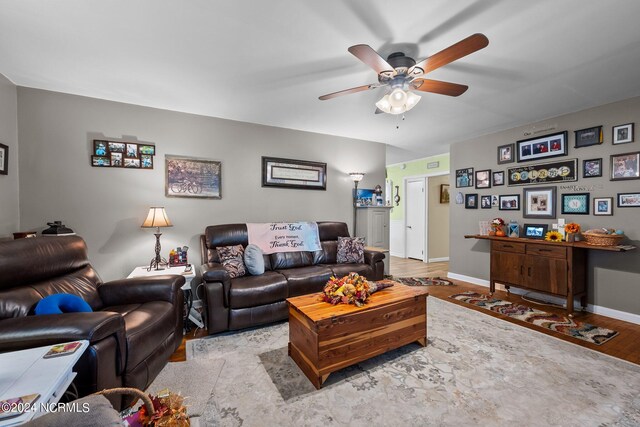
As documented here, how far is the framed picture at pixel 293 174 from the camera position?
3965mm

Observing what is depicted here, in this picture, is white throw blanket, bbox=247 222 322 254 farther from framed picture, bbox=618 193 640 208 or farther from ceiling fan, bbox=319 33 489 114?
framed picture, bbox=618 193 640 208

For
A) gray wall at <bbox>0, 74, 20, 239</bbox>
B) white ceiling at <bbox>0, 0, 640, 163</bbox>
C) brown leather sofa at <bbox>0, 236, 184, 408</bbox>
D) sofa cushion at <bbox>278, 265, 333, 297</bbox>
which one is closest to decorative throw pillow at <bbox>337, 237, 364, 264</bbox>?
sofa cushion at <bbox>278, 265, 333, 297</bbox>

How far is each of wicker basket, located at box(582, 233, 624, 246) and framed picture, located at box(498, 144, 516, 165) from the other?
4.80 feet

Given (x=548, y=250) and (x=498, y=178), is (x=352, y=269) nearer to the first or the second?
(x=548, y=250)

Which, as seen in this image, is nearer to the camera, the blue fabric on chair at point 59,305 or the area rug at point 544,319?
the blue fabric on chair at point 59,305

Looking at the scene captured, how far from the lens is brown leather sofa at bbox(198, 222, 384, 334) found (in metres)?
2.62

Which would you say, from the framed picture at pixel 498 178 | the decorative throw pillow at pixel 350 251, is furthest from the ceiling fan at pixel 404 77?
the framed picture at pixel 498 178

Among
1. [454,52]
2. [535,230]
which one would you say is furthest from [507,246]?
[454,52]

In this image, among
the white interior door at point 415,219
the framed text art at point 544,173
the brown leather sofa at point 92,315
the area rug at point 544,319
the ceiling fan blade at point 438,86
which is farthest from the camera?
the white interior door at point 415,219

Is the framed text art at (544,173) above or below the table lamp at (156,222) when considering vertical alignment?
above

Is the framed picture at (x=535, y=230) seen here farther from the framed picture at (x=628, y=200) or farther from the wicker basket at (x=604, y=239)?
the framed picture at (x=628, y=200)

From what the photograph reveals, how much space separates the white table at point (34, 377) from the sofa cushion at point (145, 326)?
578mm

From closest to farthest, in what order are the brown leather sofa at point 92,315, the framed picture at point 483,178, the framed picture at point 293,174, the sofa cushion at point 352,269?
the brown leather sofa at point 92,315 → the sofa cushion at point 352,269 → the framed picture at point 293,174 → the framed picture at point 483,178

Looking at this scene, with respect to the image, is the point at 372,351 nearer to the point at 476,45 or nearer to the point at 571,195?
the point at 476,45
